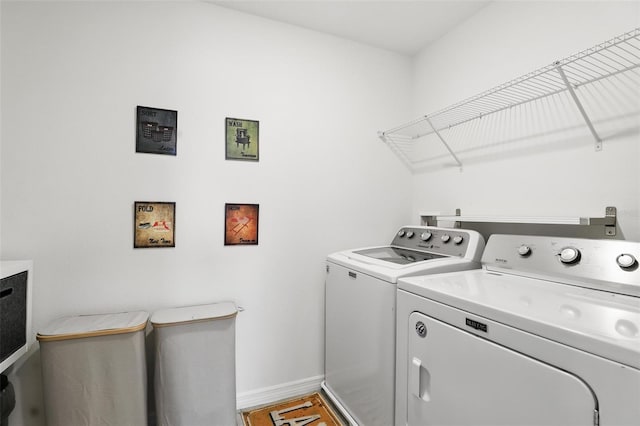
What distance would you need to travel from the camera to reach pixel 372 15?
193 cm

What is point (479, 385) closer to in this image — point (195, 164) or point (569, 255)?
point (569, 255)

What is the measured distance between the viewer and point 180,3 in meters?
1.75

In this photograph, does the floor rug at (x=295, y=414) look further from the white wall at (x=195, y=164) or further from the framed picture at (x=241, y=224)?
the framed picture at (x=241, y=224)

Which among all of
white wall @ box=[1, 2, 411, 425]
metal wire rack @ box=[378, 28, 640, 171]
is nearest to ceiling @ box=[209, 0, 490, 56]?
white wall @ box=[1, 2, 411, 425]

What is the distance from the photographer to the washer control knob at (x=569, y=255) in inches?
47.0

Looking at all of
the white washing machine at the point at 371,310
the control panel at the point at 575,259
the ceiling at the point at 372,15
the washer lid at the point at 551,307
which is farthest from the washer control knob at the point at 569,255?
the ceiling at the point at 372,15

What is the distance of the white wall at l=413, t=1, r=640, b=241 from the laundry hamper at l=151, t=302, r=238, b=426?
169 cm

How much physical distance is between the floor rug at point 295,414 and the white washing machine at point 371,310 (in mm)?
86

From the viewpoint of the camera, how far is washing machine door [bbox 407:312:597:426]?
2.55 ft

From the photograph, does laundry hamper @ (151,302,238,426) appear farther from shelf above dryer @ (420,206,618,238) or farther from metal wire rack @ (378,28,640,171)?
metal wire rack @ (378,28,640,171)

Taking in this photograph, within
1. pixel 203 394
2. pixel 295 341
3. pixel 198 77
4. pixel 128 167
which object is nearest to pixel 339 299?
pixel 295 341

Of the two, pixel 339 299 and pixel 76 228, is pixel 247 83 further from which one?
pixel 339 299

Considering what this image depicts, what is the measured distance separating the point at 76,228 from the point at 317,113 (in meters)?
1.59

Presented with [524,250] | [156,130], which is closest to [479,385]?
[524,250]
